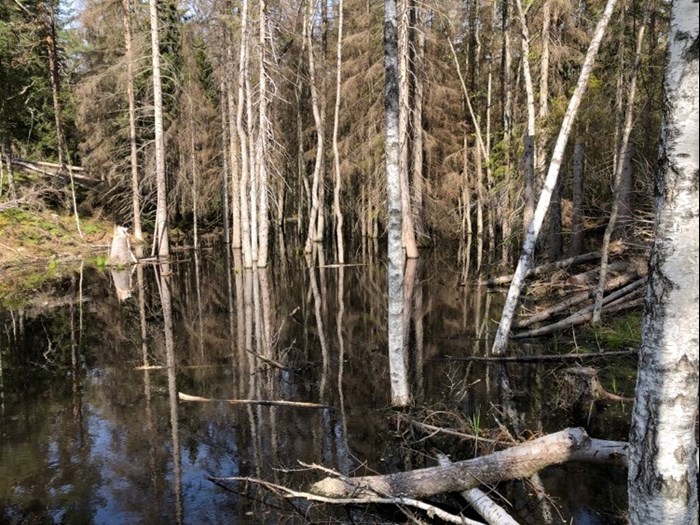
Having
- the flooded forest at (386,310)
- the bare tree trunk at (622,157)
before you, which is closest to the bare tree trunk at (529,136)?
the flooded forest at (386,310)

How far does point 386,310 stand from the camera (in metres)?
13.4

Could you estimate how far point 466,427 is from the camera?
596cm

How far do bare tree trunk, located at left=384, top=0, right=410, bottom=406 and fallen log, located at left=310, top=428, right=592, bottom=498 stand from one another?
2036 millimetres

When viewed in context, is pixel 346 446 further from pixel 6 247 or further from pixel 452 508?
pixel 6 247

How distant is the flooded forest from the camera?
15.0ft

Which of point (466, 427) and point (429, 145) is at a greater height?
point (429, 145)

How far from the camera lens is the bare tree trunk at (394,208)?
6.29 meters

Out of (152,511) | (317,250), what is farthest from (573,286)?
(317,250)

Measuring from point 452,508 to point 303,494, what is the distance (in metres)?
1.30

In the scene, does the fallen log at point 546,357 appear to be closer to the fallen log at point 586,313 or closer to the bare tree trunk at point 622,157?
the fallen log at point 586,313

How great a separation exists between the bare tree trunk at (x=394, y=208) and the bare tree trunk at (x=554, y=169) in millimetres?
2725

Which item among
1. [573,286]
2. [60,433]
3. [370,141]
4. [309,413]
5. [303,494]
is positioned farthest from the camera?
[370,141]

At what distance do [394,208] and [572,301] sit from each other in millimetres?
5968

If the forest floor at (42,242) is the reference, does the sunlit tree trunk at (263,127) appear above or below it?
above
